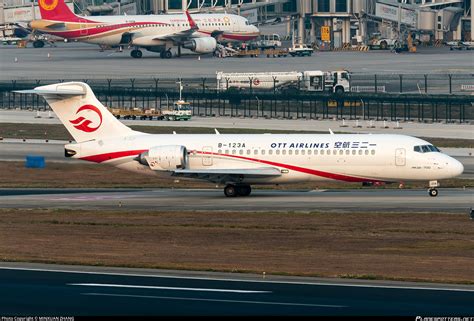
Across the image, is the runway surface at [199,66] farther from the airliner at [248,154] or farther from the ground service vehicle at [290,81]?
the airliner at [248,154]

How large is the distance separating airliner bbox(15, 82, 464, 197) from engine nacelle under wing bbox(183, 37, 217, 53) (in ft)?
403

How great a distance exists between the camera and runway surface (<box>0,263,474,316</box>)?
34344mm

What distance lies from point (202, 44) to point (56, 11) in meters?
23.9

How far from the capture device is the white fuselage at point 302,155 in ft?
216

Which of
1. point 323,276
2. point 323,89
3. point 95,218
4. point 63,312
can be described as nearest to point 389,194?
point 95,218

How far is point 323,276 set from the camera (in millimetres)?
41438

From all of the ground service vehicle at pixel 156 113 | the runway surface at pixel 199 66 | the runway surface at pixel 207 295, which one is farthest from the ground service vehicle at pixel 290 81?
the runway surface at pixel 207 295

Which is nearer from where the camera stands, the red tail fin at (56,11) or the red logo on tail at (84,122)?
the red logo on tail at (84,122)

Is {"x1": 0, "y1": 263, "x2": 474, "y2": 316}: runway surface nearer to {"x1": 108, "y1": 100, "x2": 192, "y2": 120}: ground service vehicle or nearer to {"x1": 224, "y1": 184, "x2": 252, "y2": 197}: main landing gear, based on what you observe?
{"x1": 224, "y1": 184, "x2": 252, "y2": 197}: main landing gear

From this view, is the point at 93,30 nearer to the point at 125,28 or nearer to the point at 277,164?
the point at 125,28

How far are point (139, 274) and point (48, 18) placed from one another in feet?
509

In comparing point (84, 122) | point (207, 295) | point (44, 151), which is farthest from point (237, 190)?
point (44, 151)

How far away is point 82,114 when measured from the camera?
69750mm

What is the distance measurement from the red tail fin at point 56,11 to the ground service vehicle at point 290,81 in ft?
170
